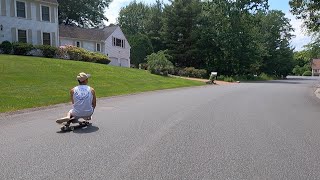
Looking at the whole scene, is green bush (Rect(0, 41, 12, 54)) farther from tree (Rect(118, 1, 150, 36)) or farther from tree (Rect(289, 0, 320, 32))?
tree (Rect(118, 1, 150, 36))

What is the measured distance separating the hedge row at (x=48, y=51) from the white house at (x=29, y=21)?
10.7 feet

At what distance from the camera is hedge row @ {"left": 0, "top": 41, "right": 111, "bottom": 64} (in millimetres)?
33625

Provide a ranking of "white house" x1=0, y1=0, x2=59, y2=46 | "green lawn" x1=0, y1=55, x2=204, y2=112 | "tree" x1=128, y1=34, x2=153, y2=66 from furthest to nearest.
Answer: "tree" x1=128, y1=34, x2=153, y2=66, "white house" x1=0, y1=0, x2=59, y2=46, "green lawn" x1=0, y1=55, x2=204, y2=112

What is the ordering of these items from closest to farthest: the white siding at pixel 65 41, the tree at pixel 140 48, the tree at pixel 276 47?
the white siding at pixel 65 41
the tree at pixel 140 48
the tree at pixel 276 47

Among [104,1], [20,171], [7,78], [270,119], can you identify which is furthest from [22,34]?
[104,1]

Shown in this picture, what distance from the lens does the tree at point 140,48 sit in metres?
66.0

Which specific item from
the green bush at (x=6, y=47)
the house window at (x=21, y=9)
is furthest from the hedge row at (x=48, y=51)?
the house window at (x=21, y=9)

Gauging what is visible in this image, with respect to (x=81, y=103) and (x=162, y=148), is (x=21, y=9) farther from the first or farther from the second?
(x=162, y=148)

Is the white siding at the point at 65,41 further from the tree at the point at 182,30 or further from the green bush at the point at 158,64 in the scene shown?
the tree at the point at 182,30

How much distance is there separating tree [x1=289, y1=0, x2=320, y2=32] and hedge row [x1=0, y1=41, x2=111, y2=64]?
21.1 meters

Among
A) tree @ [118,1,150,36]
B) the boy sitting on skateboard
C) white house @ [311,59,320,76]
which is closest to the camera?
the boy sitting on skateboard

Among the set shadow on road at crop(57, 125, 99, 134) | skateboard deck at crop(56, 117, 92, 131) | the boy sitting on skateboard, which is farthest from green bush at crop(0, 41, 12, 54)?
shadow on road at crop(57, 125, 99, 134)

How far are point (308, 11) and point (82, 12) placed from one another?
191 ft

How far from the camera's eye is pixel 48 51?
35188 millimetres
